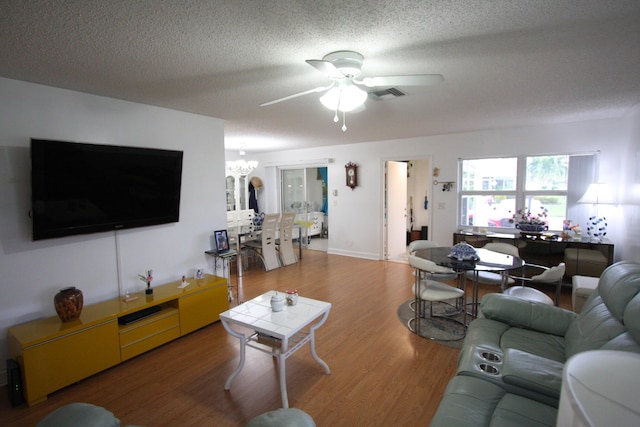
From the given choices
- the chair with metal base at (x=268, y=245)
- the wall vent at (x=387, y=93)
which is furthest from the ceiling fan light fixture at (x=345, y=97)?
the chair with metal base at (x=268, y=245)

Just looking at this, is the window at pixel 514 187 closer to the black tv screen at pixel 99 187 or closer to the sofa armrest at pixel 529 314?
the sofa armrest at pixel 529 314

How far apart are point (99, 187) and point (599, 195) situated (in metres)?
5.63

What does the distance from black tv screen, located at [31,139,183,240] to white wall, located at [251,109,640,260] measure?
3800 millimetres

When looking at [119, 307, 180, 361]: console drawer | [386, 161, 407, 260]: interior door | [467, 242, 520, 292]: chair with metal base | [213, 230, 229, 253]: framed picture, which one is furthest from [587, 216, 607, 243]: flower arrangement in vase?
[119, 307, 180, 361]: console drawer

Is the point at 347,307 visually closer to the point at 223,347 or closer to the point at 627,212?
the point at 223,347

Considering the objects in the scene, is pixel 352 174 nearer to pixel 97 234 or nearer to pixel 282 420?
pixel 97 234

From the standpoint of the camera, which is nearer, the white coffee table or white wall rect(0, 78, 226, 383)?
the white coffee table

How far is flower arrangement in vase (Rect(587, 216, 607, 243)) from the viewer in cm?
436

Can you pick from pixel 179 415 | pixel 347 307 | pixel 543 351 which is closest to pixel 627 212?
pixel 543 351

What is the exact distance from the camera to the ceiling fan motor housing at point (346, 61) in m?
2.09

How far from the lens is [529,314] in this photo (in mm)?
2320

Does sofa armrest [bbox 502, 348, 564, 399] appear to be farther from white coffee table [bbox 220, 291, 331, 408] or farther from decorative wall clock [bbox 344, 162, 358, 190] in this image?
decorative wall clock [bbox 344, 162, 358, 190]

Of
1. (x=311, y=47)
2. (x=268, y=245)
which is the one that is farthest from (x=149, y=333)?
(x=268, y=245)

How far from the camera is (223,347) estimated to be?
120 inches
